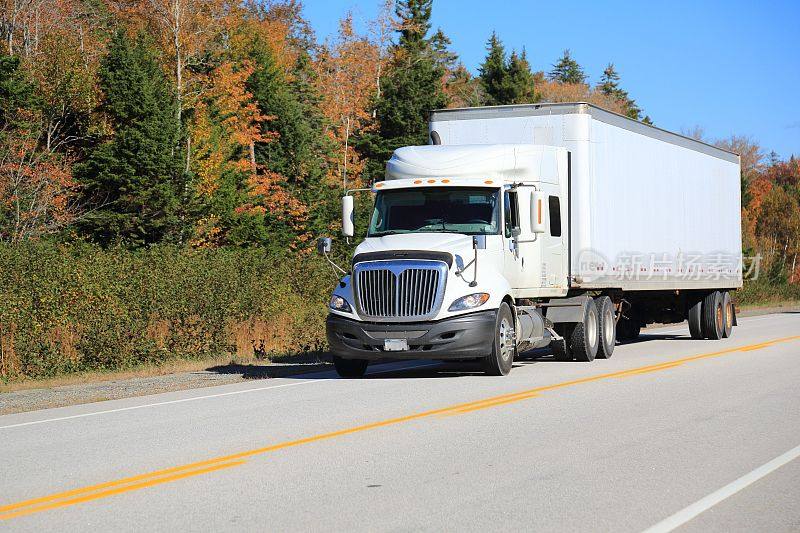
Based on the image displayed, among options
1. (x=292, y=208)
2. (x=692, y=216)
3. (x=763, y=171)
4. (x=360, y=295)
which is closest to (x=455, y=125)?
(x=360, y=295)

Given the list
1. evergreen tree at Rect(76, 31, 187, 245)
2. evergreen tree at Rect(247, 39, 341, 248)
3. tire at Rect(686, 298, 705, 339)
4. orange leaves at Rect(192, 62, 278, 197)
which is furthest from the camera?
evergreen tree at Rect(247, 39, 341, 248)

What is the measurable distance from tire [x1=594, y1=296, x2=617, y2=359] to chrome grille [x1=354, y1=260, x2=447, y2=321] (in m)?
6.00

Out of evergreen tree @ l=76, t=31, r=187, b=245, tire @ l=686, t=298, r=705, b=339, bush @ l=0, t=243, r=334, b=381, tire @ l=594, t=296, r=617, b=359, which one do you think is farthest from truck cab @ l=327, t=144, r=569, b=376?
evergreen tree @ l=76, t=31, r=187, b=245

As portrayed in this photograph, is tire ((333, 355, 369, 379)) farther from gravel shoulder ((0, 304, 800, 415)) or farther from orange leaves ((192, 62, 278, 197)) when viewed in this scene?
orange leaves ((192, 62, 278, 197))

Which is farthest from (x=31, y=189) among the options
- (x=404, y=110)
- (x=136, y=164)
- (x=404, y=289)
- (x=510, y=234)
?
(x=404, y=110)

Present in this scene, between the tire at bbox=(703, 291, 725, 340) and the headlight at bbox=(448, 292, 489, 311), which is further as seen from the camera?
the tire at bbox=(703, 291, 725, 340)

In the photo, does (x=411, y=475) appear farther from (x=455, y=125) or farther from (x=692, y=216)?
(x=692, y=216)

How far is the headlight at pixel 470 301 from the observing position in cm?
1703

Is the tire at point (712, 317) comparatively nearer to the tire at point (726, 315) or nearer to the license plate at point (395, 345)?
the tire at point (726, 315)

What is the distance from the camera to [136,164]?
43781 millimetres

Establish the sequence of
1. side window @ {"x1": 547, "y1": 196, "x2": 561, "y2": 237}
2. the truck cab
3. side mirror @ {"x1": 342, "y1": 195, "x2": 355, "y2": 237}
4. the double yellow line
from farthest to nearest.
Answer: side window @ {"x1": 547, "y1": 196, "x2": 561, "y2": 237}
side mirror @ {"x1": 342, "y1": 195, "x2": 355, "y2": 237}
the truck cab
the double yellow line

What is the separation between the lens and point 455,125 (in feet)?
71.1

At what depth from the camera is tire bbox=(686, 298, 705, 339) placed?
28828mm

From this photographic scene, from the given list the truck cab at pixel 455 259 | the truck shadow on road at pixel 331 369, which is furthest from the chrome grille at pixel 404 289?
the truck shadow on road at pixel 331 369
